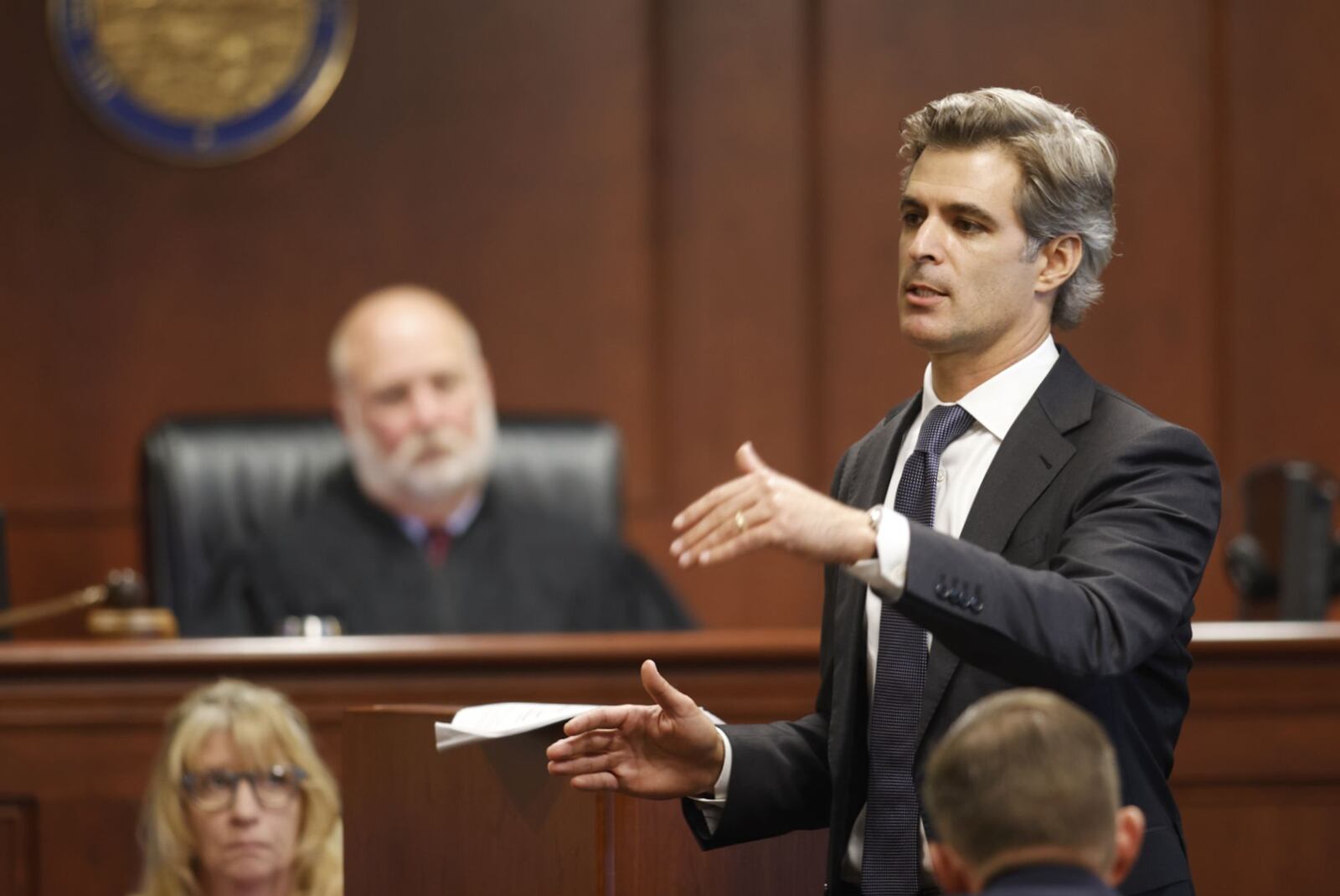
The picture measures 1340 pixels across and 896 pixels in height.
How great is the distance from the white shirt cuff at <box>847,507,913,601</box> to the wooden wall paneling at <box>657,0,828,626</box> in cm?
484

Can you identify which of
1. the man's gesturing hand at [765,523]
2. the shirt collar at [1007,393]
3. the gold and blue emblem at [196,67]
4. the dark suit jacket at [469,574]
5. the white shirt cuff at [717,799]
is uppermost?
the gold and blue emblem at [196,67]

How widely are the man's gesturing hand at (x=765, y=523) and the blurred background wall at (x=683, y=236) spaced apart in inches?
192

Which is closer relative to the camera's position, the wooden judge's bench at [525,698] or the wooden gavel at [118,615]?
the wooden judge's bench at [525,698]

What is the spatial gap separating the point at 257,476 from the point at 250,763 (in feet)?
7.62

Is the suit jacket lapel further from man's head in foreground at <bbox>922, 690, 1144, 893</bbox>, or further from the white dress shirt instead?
man's head in foreground at <bbox>922, 690, 1144, 893</bbox>

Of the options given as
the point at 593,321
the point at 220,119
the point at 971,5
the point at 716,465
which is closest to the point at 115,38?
the point at 220,119

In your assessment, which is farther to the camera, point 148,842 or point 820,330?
point 820,330

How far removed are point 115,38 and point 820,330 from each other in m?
2.68

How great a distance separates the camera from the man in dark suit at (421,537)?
538 cm

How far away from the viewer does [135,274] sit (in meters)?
6.66

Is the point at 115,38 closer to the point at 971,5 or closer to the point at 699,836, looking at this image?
the point at 971,5

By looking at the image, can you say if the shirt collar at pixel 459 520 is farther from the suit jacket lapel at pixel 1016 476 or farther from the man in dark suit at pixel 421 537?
the suit jacket lapel at pixel 1016 476

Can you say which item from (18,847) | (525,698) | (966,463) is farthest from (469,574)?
(966,463)

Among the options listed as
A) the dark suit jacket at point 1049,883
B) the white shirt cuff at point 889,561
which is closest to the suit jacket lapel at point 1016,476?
the white shirt cuff at point 889,561
